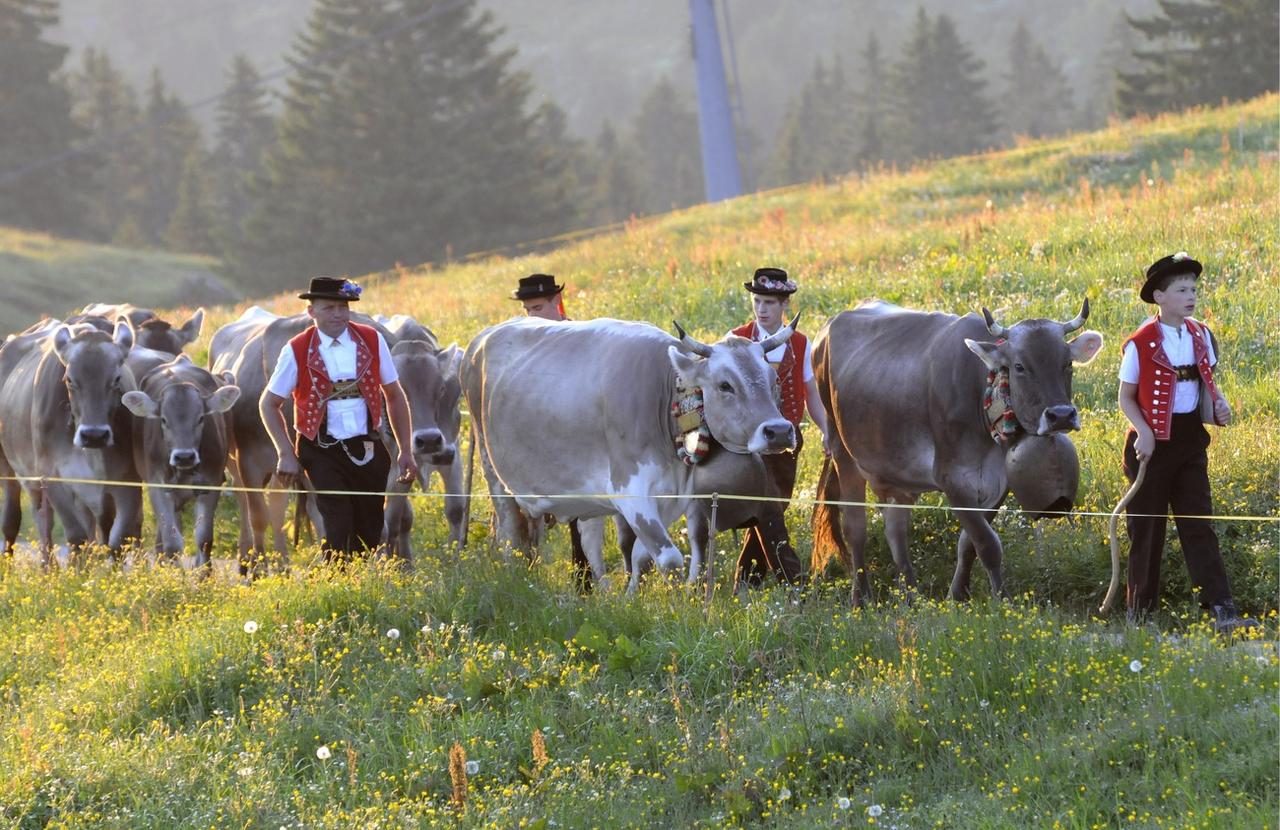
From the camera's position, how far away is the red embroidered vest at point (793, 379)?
33.0 ft

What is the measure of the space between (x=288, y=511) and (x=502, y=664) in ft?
24.2

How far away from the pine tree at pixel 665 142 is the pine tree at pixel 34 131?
40331 mm

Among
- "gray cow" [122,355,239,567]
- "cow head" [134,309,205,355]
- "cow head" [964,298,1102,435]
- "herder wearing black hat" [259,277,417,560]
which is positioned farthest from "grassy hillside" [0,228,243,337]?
"cow head" [964,298,1102,435]

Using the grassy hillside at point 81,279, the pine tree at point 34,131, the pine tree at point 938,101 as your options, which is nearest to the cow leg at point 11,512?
the grassy hillside at point 81,279

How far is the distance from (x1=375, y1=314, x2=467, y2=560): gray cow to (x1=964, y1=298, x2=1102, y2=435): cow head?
4.07m

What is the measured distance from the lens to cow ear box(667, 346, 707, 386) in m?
9.44

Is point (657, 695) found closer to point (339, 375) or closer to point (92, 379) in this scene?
point (339, 375)

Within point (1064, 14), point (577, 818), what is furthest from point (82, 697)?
point (1064, 14)

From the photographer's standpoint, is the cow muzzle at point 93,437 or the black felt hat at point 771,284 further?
the cow muzzle at point 93,437

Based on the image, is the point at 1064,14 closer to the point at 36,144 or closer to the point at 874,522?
the point at 36,144

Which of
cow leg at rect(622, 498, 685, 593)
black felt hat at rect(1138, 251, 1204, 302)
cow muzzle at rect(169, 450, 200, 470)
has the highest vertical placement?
black felt hat at rect(1138, 251, 1204, 302)

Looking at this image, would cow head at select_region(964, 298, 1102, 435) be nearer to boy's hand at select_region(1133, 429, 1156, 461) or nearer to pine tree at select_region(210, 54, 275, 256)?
boy's hand at select_region(1133, 429, 1156, 461)

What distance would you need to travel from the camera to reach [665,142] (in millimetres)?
102125

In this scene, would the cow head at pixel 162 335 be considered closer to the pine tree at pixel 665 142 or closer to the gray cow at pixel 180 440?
the gray cow at pixel 180 440
